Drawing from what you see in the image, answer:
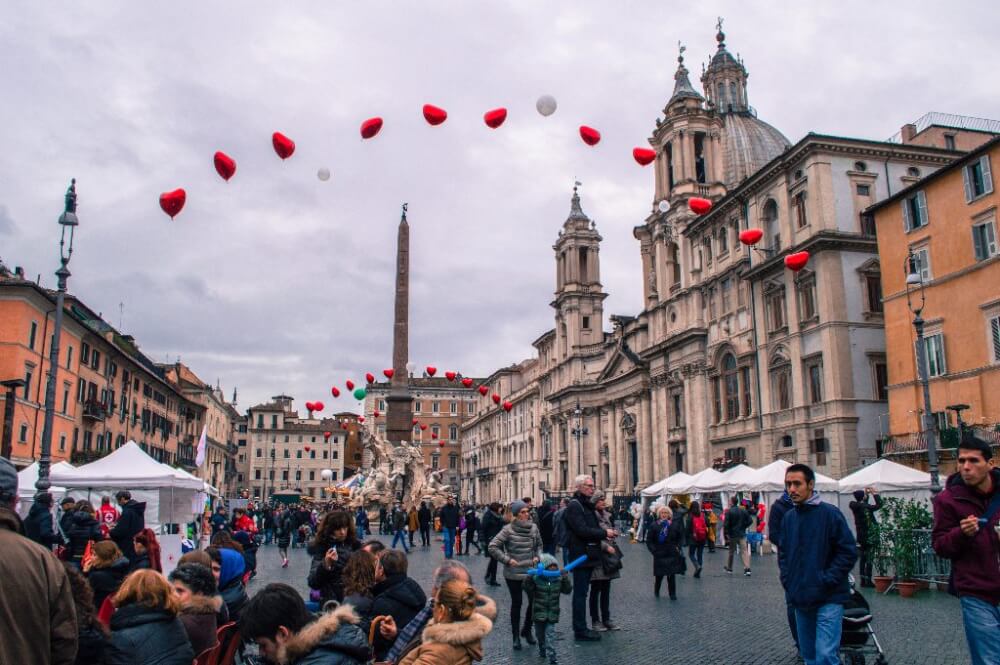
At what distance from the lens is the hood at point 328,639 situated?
3617mm

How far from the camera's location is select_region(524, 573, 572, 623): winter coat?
26.5 ft

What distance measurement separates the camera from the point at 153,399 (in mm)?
52312

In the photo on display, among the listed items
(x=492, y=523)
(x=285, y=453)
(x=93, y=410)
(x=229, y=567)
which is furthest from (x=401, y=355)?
(x=285, y=453)

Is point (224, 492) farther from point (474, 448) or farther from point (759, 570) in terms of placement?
point (759, 570)

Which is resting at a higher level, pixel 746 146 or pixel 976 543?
pixel 746 146

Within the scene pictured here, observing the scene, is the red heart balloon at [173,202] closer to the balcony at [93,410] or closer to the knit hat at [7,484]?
the knit hat at [7,484]

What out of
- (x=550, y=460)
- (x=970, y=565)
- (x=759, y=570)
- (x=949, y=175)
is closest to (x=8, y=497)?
(x=970, y=565)

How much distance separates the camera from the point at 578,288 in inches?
2596

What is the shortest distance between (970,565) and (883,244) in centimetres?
2616

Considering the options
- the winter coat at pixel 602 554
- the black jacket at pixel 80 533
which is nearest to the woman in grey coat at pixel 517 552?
the winter coat at pixel 602 554

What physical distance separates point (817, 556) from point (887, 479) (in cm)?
1500

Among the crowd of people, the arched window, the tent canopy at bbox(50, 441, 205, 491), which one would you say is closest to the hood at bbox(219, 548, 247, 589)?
the crowd of people

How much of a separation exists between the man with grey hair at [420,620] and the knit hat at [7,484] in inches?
81.2

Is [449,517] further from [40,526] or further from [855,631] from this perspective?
[855,631]
